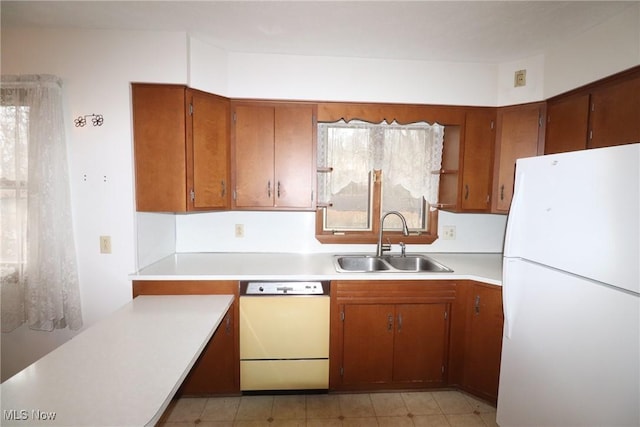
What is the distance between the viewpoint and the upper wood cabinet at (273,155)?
212 centimetres

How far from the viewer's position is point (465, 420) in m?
1.84

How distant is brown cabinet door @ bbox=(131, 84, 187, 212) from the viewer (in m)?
1.82

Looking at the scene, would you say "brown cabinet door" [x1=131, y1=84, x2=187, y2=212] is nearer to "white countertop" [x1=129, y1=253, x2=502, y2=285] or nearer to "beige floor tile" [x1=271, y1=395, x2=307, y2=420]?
"white countertop" [x1=129, y1=253, x2=502, y2=285]

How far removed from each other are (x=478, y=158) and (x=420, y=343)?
1.44 meters

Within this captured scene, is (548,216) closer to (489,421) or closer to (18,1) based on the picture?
(489,421)

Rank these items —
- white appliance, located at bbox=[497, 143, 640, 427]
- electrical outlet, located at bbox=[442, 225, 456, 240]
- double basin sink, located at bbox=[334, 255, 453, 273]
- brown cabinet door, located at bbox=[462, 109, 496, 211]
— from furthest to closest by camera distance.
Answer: electrical outlet, located at bbox=[442, 225, 456, 240], double basin sink, located at bbox=[334, 255, 453, 273], brown cabinet door, located at bbox=[462, 109, 496, 211], white appliance, located at bbox=[497, 143, 640, 427]

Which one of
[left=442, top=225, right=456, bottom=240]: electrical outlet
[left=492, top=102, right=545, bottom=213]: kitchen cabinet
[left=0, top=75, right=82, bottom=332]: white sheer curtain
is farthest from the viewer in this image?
[left=442, top=225, right=456, bottom=240]: electrical outlet

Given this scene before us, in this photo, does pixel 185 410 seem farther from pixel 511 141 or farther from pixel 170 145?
pixel 511 141

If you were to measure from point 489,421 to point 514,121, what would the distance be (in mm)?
2060

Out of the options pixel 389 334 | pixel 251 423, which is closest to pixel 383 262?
pixel 389 334

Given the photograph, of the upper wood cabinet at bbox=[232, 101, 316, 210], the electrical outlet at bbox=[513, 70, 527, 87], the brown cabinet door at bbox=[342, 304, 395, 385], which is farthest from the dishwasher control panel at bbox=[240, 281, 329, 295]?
the electrical outlet at bbox=[513, 70, 527, 87]

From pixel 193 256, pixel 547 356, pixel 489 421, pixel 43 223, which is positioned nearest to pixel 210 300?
pixel 193 256

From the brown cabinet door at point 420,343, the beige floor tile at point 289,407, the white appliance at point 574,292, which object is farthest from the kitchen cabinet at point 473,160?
the beige floor tile at point 289,407

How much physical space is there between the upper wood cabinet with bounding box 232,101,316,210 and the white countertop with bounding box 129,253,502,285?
1.42 feet
